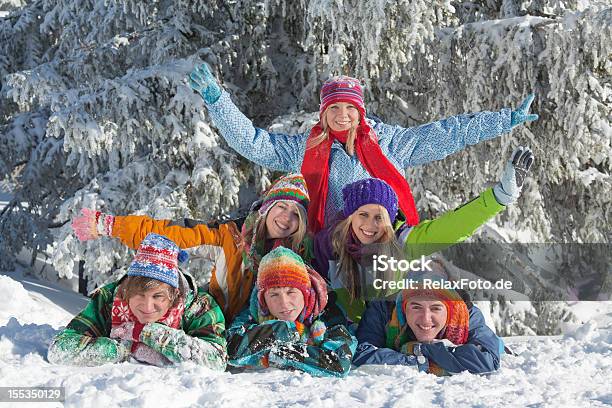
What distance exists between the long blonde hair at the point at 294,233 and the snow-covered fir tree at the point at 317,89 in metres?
3.34

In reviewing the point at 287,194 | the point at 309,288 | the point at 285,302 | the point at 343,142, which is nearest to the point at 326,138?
the point at 343,142

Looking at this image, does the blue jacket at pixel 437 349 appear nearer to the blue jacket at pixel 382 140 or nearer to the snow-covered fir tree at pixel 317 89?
the blue jacket at pixel 382 140

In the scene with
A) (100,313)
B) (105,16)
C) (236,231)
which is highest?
(105,16)

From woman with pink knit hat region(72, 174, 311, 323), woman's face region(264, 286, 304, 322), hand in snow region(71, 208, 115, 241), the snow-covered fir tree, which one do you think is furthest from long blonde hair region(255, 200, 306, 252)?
the snow-covered fir tree

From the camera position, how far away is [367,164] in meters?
4.22

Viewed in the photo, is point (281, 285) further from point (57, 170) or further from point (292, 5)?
point (57, 170)

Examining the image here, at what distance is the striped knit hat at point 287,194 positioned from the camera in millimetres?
3666

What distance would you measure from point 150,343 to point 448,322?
1299 mm

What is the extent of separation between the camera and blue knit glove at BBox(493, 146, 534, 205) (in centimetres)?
344

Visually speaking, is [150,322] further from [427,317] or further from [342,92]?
[342,92]

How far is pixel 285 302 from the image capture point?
318 cm

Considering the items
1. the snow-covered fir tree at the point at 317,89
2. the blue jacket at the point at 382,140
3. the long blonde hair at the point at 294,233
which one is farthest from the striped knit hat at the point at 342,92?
the snow-covered fir tree at the point at 317,89

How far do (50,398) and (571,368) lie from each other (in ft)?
6.99

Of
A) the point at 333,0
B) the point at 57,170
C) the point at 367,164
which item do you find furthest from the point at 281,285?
the point at 57,170
